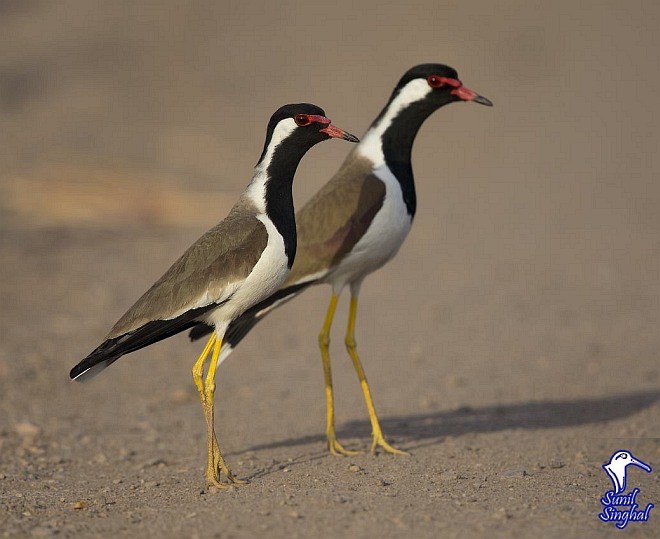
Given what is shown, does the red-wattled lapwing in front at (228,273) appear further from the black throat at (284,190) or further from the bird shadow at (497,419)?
the bird shadow at (497,419)

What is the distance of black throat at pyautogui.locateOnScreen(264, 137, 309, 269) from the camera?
20.7 ft

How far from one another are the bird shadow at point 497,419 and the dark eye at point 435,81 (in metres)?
2.37

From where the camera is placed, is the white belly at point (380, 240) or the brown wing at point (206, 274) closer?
the brown wing at point (206, 274)

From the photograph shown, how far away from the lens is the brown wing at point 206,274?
6160 millimetres

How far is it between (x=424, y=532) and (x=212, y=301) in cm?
187

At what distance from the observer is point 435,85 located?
7609 millimetres

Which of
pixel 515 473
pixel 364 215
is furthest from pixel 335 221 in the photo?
pixel 515 473

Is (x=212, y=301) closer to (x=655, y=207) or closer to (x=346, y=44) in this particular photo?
(x=655, y=207)

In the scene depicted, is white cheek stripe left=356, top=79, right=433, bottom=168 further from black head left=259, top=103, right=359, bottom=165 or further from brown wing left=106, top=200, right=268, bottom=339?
brown wing left=106, top=200, right=268, bottom=339

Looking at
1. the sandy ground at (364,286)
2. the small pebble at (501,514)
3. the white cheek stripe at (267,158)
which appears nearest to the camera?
the small pebble at (501,514)

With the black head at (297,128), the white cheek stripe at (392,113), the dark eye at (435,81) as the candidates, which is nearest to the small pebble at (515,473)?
the black head at (297,128)

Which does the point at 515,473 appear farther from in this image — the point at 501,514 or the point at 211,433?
the point at 211,433

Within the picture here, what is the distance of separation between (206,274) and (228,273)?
14 cm

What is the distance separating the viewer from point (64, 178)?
Answer: 1498 cm
